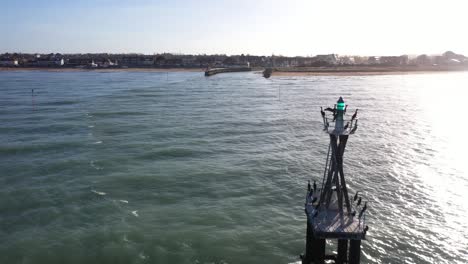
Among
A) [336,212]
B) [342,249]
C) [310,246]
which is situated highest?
[336,212]

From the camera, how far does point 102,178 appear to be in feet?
107

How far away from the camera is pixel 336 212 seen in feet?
53.7

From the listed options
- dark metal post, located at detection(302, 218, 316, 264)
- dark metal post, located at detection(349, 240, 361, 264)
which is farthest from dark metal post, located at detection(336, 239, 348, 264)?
dark metal post, located at detection(302, 218, 316, 264)

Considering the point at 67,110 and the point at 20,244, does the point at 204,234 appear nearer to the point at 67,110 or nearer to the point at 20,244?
the point at 20,244

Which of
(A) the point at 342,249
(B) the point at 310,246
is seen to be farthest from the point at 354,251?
(B) the point at 310,246

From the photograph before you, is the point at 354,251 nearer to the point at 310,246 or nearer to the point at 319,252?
the point at 319,252

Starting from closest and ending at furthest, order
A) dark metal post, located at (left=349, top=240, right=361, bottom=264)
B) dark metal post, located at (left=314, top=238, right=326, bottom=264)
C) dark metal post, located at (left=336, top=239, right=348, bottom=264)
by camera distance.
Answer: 1. dark metal post, located at (left=349, top=240, right=361, bottom=264)
2. dark metal post, located at (left=314, top=238, right=326, bottom=264)
3. dark metal post, located at (left=336, top=239, right=348, bottom=264)

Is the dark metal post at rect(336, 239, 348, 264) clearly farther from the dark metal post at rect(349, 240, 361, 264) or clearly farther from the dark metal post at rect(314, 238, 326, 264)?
the dark metal post at rect(349, 240, 361, 264)

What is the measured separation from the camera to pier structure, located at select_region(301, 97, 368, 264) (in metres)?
15.0

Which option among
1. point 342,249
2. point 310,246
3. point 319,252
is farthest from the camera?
point 342,249

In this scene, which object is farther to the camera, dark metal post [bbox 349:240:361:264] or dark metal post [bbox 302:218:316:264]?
dark metal post [bbox 302:218:316:264]

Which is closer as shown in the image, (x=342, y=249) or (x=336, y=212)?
(x=336, y=212)

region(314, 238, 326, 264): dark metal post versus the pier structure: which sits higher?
the pier structure

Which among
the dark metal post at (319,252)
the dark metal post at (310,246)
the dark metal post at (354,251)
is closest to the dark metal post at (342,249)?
the dark metal post at (319,252)
